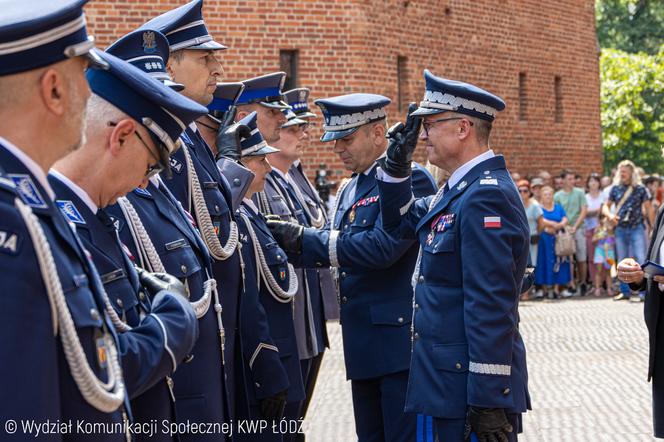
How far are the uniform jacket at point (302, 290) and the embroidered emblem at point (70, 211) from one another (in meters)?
3.34

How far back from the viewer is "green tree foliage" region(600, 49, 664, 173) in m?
43.3

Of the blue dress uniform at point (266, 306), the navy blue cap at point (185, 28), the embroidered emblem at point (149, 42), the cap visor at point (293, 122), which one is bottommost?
the blue dress uniform at point (266, 306)

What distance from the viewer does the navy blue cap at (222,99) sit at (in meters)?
5.78

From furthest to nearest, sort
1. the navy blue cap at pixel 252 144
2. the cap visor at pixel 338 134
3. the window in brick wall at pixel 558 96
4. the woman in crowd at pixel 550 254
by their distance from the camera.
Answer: the window in brick wall at pixel 558 96, the woman in crowd at pixel 550 254, the cap visor at pixel 338 134, the navy blue cap at pixel 252 144

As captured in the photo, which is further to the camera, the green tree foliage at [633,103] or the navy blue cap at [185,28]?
the green tree foliage at [633,103]

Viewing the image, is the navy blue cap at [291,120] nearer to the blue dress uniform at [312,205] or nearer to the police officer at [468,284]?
the blue dress uniform at [312,205]

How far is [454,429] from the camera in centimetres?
442

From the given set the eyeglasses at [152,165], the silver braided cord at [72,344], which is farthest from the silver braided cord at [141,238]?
the silver braided cord at [72,344]

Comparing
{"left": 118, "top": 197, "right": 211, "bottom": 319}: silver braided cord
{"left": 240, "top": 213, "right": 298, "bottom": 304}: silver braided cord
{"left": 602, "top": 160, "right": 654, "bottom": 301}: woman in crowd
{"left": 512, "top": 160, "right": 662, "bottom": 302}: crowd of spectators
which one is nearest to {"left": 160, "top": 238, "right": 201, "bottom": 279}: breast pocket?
{"left": 118, "top": 197, "right": 211, "bottom": 319}: silver braided cord

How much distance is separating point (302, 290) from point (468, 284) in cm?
228

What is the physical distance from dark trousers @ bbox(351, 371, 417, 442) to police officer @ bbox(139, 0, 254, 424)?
1.23 metres

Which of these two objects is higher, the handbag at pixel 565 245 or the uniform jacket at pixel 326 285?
the uniform jacket at pixel 326 285

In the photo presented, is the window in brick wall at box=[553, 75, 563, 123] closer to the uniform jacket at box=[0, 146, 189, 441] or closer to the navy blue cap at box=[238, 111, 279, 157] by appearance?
the navy blue cap at box=[238, 111, 279, 157]

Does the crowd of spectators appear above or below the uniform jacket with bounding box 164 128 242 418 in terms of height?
below
